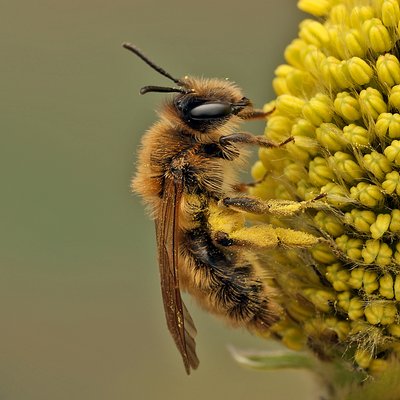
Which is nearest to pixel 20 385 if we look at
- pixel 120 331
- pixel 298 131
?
pixel 120 331

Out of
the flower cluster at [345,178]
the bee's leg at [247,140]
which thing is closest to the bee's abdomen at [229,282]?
the flower cluster at [345,178]

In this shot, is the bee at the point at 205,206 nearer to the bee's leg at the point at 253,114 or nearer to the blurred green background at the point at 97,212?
the bee's leg at the point at 253,114

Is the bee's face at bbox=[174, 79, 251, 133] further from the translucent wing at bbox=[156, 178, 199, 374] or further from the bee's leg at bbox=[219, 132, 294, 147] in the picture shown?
the translucent wing at bbox=[156, 178, 199, 374]

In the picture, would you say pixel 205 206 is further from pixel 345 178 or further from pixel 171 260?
pixel 345 178

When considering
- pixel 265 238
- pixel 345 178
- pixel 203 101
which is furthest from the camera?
pixel 203 101

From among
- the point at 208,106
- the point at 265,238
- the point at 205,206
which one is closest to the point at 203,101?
the point at 208,106

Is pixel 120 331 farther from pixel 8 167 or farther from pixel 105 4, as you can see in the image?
pixel 105 4

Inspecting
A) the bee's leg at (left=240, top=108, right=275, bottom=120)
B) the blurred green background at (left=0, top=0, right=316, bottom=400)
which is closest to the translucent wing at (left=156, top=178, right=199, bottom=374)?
the bee's leg at (left=240, top=108, right=275, bottom=120)
